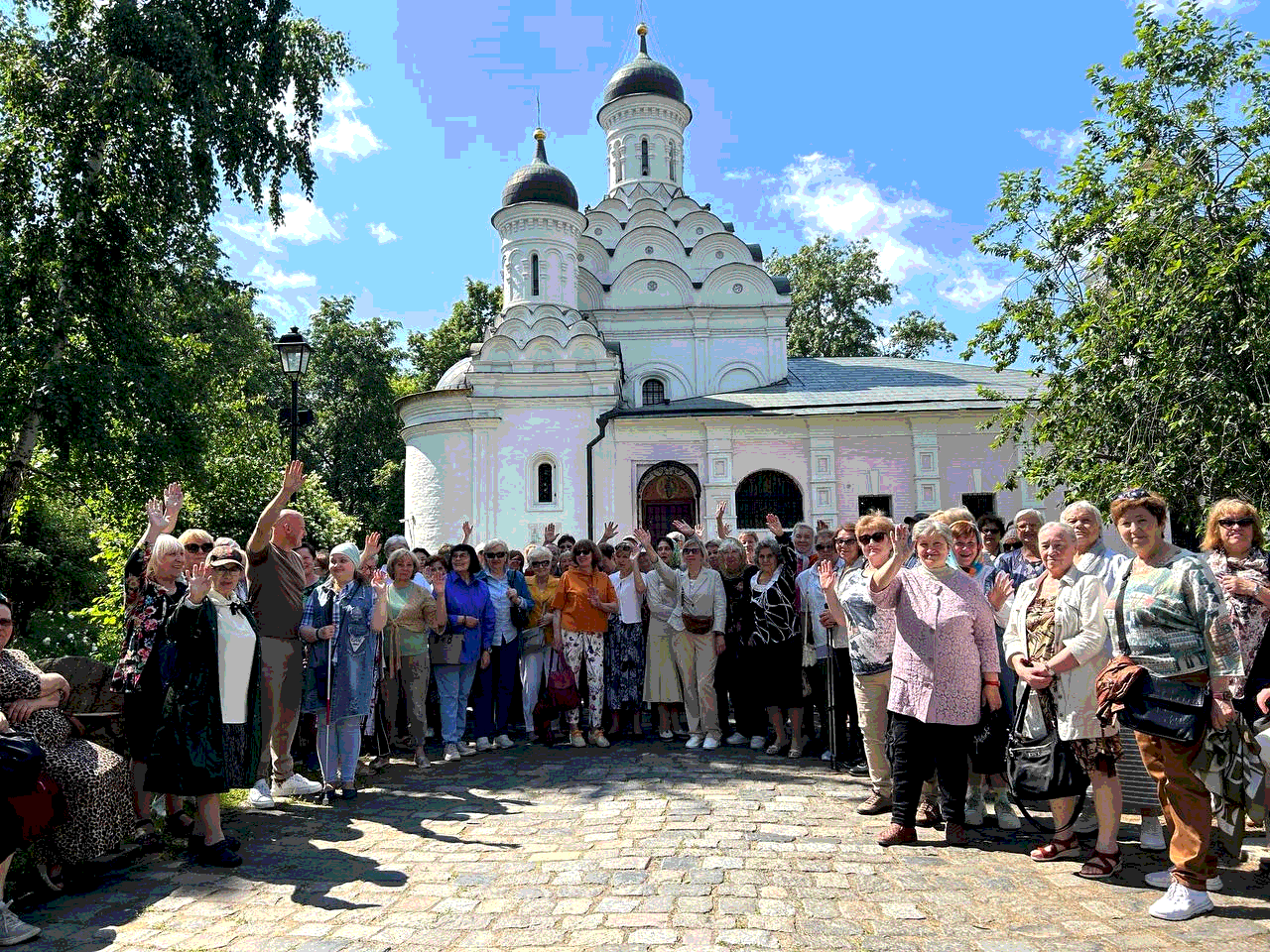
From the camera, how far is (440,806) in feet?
18.6

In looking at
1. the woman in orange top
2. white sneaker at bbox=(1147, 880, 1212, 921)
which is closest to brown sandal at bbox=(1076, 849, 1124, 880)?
white sneaker at bbox=(1147, 880, 1212, 921)

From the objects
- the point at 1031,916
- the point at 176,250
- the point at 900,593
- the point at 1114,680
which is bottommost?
the point at 1031,916

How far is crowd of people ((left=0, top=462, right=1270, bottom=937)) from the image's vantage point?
392cm

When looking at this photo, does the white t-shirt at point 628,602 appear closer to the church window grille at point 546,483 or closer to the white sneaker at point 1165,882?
the white sneaker at point 1165,882

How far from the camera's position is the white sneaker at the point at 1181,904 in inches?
142

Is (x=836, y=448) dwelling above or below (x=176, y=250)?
below

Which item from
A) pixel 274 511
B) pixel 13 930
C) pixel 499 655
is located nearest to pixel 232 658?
pixel 274 511

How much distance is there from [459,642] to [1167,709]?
5079 millimetres

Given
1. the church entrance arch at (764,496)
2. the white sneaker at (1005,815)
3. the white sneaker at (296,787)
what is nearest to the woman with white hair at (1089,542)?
the white sneaker at (1005,815)

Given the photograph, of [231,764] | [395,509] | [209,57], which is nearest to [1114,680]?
[231,764]

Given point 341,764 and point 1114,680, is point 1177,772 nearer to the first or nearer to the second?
point 1114,680

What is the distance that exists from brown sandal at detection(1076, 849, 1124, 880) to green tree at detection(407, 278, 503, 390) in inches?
1311

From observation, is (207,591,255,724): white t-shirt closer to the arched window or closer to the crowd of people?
the crowd of people

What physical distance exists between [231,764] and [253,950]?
4.61ft
